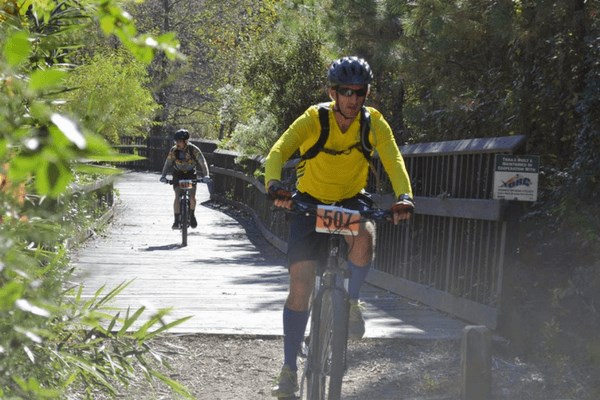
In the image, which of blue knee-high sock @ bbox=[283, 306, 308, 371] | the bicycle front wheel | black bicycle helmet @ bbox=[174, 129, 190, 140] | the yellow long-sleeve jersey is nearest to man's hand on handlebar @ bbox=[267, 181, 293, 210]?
the yellow long-sleeve jersey

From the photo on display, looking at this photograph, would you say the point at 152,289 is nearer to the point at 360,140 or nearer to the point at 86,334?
the point at 360,140

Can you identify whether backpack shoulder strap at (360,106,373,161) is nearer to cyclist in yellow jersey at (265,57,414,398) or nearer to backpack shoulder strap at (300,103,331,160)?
cyclist in yellow jersey at (265,57,414,398)

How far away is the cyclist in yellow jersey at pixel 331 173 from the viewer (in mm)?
5641

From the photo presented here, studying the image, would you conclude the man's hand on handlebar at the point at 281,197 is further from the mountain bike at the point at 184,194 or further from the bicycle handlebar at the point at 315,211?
the mountain bike at the point at 184,194

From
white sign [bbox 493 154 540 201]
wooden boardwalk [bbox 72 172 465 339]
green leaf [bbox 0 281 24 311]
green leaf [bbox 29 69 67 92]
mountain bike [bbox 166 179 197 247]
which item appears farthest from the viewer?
mountain bike [bbox 166 179 197 247]

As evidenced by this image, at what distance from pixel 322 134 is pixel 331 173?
243 millimetres

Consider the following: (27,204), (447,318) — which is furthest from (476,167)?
(27,204)

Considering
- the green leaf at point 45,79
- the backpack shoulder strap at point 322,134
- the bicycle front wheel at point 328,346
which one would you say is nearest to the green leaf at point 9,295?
the green leaf at point 45,79

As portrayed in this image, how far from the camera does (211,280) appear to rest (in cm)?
1244

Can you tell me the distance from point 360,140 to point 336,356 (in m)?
1.21

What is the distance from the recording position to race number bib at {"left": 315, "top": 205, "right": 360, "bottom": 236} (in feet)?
17.4

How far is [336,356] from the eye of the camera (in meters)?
5.32

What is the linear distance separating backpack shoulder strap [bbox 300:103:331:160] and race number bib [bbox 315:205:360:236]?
0.59 meters

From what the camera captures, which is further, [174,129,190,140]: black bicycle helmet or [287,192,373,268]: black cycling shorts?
[174,129,190,140]: black bicycle helmet
